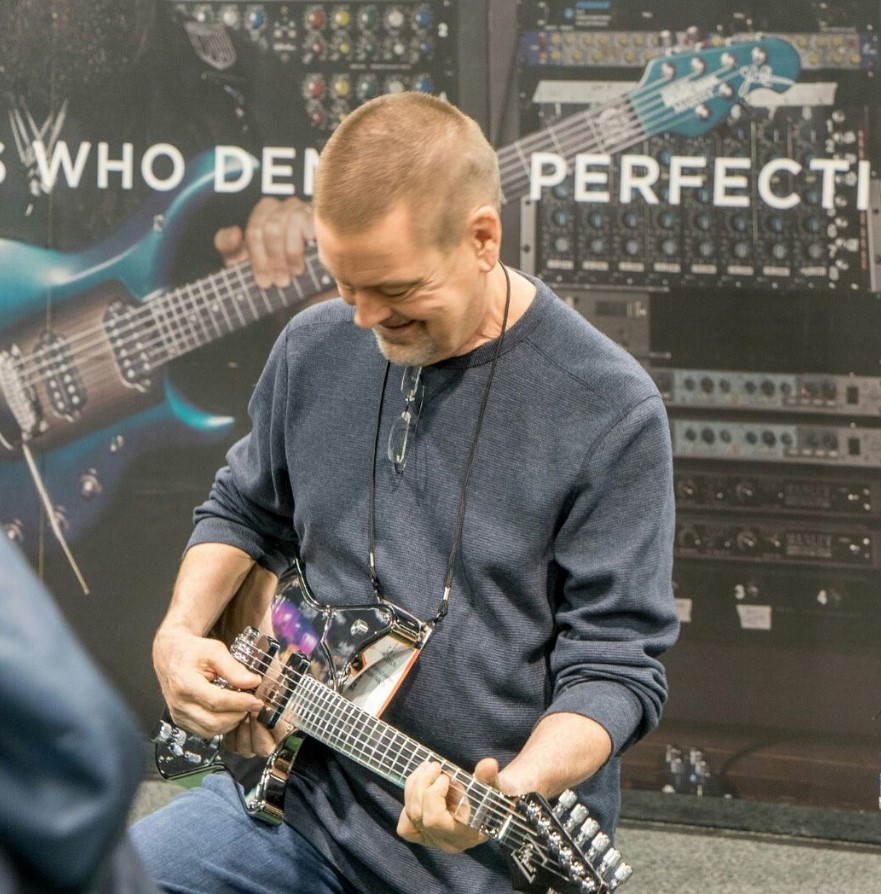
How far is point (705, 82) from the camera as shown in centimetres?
290

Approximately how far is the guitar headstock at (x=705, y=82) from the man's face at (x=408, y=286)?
53.2 inches

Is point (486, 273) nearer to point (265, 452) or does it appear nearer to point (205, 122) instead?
point (265, 452)

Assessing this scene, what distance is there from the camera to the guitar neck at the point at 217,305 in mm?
3072

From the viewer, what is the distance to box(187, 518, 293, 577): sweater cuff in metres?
1.94

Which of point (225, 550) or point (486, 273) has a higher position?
point (486, 273)

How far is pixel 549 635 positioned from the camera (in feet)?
5.68

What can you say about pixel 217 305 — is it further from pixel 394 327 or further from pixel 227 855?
pixel 227 855

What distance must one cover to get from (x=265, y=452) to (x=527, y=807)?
0.69 meters

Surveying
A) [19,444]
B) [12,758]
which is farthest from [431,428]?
[19,444]

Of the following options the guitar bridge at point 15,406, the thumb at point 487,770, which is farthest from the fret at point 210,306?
the thumb at point 487,770

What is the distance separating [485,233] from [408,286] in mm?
132

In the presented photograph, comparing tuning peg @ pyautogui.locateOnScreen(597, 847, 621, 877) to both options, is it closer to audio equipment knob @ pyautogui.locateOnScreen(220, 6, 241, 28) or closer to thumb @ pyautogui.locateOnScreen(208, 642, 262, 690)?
thumb @ pyautogui.locateOnScreen(208, 642, 262, 690)

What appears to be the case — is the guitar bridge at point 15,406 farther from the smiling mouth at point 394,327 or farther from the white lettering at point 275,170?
the smiling mouth at point 394,327

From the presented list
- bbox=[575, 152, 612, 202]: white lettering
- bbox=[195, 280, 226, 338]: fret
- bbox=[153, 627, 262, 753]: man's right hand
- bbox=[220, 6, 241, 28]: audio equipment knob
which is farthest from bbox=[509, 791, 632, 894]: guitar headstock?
bbox=[220, 6, 241, 28]: audio equipment knob
